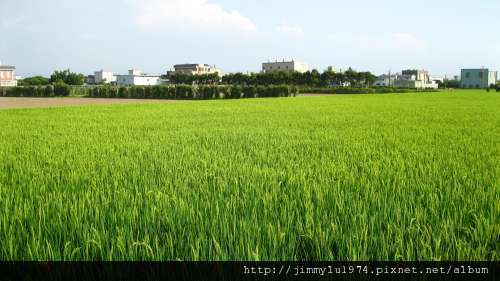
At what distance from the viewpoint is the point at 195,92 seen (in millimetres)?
40375

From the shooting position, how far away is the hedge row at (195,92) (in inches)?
1597

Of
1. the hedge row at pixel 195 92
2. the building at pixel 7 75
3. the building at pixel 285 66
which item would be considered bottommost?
the hedge row at pixel 195 92

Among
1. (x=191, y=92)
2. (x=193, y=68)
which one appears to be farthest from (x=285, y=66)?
(x=191, y=92)

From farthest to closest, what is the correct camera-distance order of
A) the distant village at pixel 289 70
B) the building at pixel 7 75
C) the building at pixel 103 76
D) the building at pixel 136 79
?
the building at pixel 103 76
the building at pixel 136 79
the distant village at pixel 289 70
the building at pixel 7 75

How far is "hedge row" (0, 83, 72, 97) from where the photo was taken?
45625 millimetres

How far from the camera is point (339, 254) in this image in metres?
2.23

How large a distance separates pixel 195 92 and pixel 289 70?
162ft

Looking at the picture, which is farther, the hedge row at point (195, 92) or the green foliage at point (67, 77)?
the green foliage at point (67, 77)

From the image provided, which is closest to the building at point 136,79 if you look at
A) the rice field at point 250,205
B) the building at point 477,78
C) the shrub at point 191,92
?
the building at point 477,78

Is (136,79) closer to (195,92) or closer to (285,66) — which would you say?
(285,66)

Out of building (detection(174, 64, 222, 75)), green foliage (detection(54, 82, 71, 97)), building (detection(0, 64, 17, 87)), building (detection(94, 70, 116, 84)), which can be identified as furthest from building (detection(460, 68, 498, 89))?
building (detection(94, 70, 116, 84))

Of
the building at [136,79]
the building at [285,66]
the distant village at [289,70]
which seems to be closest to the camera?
the distant village at [289,70]

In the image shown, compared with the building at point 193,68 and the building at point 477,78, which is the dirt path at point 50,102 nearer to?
the building at point 477,78

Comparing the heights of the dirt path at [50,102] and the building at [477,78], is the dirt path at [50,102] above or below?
below
